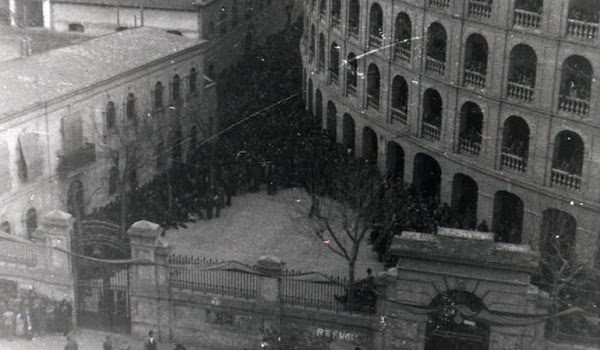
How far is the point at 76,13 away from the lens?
199 feet

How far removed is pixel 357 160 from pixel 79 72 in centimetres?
1416

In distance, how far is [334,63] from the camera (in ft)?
177

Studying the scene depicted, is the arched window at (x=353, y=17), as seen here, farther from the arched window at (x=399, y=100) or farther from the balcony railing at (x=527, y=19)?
the balcony railing at (x=527, y=19)

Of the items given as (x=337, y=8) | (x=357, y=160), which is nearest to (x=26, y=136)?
(x=357, y=160)

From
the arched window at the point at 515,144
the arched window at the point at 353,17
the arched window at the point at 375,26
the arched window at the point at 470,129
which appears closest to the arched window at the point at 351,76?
the arched window at the point at 353,17

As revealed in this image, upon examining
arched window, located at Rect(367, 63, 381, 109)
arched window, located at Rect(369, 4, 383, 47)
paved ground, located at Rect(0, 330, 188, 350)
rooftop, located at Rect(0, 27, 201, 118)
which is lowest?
paved ground, located at Rect(0, 330, 188, 350)

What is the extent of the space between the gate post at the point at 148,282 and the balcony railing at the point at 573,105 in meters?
16.7

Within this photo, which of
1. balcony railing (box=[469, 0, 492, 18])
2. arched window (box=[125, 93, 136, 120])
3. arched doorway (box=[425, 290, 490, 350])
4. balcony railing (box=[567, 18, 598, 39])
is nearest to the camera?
arched doorway (box=[425, 290, 490, 350])

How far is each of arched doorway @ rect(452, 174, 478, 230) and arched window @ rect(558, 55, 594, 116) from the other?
7.22 metres

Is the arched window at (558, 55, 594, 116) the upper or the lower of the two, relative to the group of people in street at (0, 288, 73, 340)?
upper

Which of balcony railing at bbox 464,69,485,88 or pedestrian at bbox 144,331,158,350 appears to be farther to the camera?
balcony railing at bbox 464,69,485,88

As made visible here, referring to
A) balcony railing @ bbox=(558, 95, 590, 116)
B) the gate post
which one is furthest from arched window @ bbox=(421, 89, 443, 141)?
the gate post

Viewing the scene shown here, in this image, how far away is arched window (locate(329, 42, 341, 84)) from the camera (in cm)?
5362

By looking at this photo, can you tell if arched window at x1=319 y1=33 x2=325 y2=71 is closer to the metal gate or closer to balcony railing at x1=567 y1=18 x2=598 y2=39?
balcony railing at x1=567 y1=18 x2=598 y2=39
